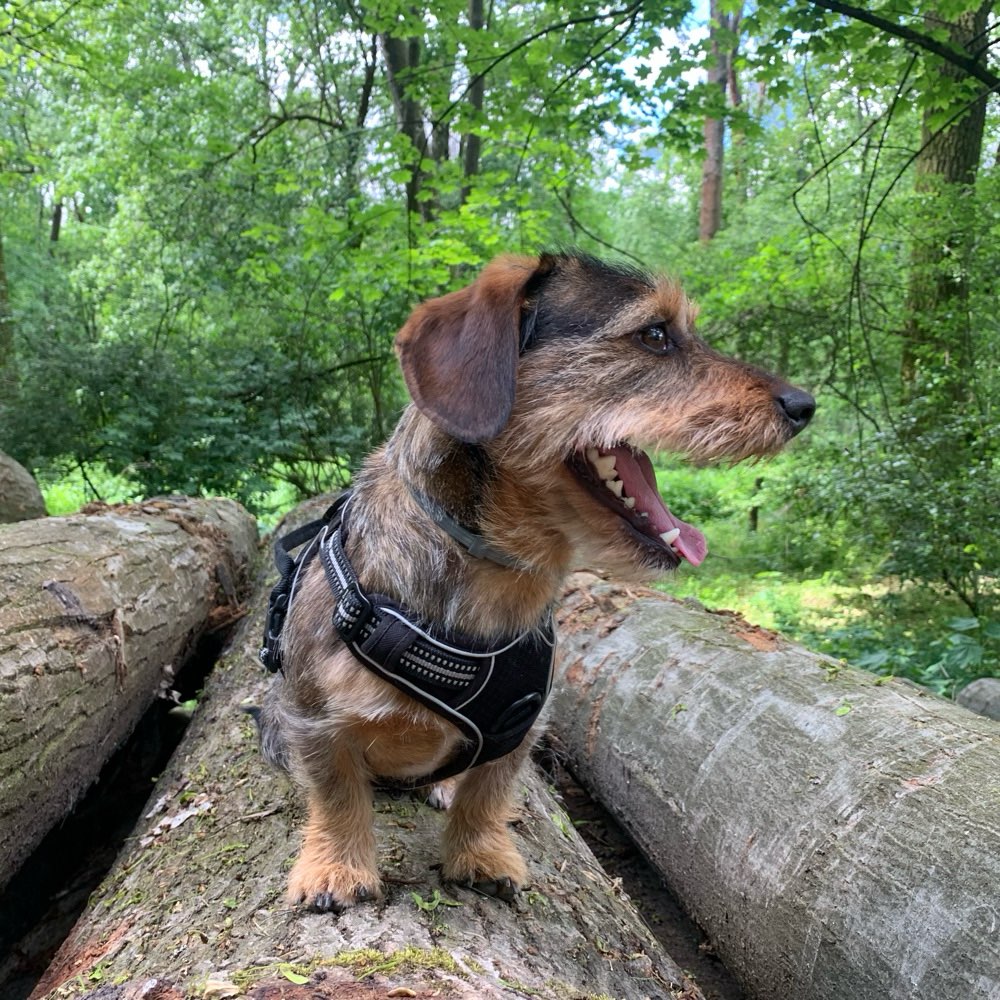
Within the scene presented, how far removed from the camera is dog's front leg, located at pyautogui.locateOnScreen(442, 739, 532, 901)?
2.31 m

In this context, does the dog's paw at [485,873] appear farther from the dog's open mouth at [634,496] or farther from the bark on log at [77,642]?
the bark on log at [77,642]

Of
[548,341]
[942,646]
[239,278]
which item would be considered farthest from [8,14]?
[942,646]

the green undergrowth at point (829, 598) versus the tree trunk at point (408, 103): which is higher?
the tree trunk at point (408, 103)

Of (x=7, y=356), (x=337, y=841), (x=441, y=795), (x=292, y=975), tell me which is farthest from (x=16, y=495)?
(x=292, y=975)

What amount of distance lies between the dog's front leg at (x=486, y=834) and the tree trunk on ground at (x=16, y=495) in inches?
272

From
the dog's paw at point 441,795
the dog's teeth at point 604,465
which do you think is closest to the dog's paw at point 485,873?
the dog's paw at point 441,795

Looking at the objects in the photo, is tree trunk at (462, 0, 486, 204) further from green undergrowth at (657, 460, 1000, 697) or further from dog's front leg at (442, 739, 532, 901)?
dog's front leg at (442, 739, 532, 901)

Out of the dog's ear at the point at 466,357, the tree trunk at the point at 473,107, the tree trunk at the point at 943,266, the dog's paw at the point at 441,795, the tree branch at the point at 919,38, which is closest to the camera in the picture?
the dog's ear at the point at 466,357

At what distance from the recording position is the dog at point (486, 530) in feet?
6.88

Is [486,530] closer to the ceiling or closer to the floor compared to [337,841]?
closer to the ceiling

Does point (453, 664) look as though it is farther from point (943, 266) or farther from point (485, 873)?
point (943, 266)

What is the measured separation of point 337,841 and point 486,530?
0.99 meters

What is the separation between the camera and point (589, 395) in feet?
Answer: 7.40

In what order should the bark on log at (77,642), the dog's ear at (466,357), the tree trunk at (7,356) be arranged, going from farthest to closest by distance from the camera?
1. the tree trunk at (7,356)
2. the bark on log at (77,642)
3. the dog's ear at (466,357)
